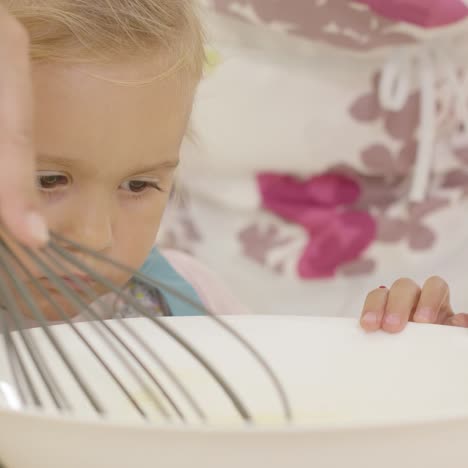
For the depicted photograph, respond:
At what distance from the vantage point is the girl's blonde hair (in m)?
0.57

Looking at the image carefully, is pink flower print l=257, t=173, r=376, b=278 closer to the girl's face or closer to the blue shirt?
the blue shirt

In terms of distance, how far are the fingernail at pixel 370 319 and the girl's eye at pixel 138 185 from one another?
227 millimetres

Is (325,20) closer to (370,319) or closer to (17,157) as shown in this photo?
(370,319)

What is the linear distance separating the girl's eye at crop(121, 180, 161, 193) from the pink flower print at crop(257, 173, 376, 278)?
50 cm

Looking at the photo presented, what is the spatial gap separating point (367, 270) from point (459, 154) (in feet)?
0.68

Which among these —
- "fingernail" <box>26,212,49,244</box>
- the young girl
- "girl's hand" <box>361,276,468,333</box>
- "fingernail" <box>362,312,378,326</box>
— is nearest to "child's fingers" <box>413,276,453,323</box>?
"girl's hand" <box>361,276,468,333</box>

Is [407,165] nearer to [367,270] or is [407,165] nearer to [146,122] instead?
[367,270]

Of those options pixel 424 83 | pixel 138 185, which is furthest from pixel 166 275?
pixel 424 83

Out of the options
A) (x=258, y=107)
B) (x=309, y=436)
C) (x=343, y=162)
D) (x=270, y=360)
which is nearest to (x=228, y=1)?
(x=258, y=107)

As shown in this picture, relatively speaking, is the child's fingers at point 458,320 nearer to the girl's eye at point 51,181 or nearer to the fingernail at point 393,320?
the fingernail at point 393,320

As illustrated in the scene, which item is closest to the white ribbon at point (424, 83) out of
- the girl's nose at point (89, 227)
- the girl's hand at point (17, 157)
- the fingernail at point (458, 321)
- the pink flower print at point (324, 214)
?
the pink flower print at point (324, 214)

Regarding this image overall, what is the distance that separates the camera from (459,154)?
1.14 meters

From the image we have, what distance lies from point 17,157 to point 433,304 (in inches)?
16.0

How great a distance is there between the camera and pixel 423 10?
103 centimetres
